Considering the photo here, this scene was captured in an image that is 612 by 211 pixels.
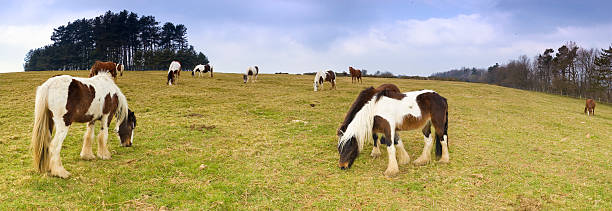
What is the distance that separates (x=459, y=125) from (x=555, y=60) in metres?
62.1

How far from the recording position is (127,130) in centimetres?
755

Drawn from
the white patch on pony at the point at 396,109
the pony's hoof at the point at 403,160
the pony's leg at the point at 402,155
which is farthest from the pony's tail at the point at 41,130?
the pony's hoof at the point at 403,160

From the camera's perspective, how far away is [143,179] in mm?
5598

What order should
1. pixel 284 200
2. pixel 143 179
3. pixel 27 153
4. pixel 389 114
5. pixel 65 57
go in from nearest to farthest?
pixel 284 200
pixel 143 179
pixel 389 114
pixel 27 153
pixel 65 57

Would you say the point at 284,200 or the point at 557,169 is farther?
the point at 557,169

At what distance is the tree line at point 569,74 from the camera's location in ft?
147

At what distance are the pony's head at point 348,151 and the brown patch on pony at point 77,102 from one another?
17.2 feet

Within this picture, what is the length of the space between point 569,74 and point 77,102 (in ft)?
231

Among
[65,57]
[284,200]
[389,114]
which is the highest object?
[65,57]

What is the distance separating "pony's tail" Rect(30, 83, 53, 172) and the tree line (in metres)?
60.0

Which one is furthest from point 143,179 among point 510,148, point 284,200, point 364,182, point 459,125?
point 459,125

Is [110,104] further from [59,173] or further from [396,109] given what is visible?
[396,109]

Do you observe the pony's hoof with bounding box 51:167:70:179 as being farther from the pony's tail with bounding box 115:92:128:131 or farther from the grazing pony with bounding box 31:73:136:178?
the pony's tail with bounding box 115:92:128:131

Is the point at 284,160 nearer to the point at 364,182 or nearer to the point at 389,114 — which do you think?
the point at 364,182
